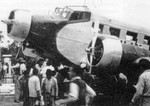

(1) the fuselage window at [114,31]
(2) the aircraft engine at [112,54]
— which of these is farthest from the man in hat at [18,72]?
(1) the fuselage window at [114,31]

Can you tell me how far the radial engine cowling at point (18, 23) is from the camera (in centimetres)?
1184

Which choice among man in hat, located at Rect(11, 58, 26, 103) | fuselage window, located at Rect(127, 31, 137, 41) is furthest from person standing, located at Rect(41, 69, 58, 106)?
fuselage window, located at Rect(127, 31, 137, 41)

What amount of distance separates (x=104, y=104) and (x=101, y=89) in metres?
0.59

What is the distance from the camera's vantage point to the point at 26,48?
1409 centimetres

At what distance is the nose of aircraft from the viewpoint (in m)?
11.8

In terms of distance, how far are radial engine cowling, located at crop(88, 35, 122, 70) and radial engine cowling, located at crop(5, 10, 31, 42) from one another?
2466mm

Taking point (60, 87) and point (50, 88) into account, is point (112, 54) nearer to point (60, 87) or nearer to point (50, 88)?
point (50, 88)

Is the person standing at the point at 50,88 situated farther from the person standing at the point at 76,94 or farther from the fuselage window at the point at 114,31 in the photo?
the person standing at the point at 76,94

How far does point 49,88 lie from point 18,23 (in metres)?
2.29

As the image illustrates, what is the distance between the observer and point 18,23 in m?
11.8

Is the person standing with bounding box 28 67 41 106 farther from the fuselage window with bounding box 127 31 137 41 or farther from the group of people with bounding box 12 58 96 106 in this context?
the fuselage window with bounding box 127 31 137 41

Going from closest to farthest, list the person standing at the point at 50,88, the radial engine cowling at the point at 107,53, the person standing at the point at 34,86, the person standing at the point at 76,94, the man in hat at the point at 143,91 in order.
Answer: the person standing at the point at 76,94, the man in hat at the point at 143,91, the person standing at the point at 50,88, the person standing at the point at 34,86, the radial engine cowling at the point at 107,53

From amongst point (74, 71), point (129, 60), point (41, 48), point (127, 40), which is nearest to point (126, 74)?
point (129, 60)

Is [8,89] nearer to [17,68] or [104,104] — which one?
[17,68]
